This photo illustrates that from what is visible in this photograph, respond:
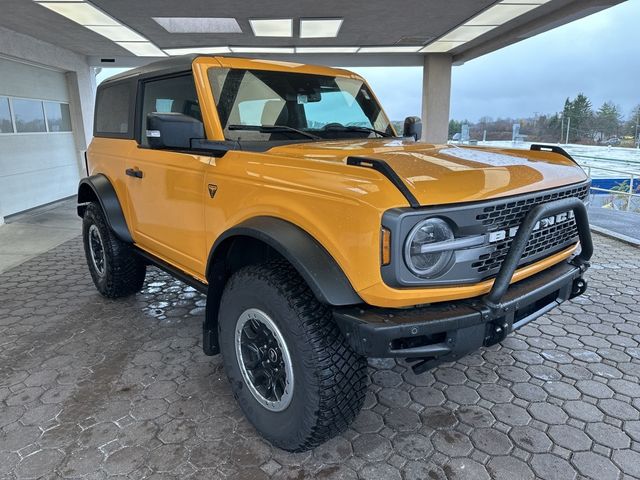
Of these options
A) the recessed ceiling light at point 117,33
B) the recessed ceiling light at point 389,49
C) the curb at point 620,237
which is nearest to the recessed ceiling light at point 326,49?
the recessed ceiling light at point 389,49

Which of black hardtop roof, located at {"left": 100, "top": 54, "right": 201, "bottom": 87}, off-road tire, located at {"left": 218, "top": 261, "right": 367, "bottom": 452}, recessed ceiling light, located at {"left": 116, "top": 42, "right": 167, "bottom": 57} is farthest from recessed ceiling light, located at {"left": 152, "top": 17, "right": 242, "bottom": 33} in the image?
off-road tire, located at {"left": 218, "top": 261, "right": 367, "bottom": 452}

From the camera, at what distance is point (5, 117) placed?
8.41m

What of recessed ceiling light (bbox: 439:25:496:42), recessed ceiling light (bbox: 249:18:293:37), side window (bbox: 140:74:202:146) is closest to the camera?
side window (bbox: 140:74:202:146)

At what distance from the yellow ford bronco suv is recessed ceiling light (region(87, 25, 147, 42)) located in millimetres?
6361

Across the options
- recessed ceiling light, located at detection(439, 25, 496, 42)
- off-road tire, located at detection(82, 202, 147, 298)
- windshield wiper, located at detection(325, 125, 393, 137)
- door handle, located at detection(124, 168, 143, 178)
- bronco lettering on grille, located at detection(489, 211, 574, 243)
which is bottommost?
off-road tire, located at detection(82, 202, 147, 298)

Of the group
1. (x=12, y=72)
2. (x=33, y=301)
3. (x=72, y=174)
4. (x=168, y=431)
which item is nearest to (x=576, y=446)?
(x=168, y=431)

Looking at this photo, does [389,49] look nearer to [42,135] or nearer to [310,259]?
[42,135]

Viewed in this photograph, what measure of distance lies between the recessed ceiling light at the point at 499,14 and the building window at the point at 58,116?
919 cm

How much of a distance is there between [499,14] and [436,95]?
14.8 feet

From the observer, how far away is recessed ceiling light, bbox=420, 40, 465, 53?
10508mm

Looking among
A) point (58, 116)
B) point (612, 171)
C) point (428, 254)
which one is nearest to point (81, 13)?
point (58, 116)

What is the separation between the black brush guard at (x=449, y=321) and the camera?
1.72 metres

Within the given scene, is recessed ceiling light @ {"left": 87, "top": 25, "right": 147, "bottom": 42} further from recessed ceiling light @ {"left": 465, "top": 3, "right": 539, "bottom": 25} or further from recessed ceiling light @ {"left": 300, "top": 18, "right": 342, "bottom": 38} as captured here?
recessed ceiling light @ {"left": 465, "top": 3, "right": 539, "bottom": 25}

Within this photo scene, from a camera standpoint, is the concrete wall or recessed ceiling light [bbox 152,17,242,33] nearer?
recessed ceiling light [bbox 152,17,242,33]
